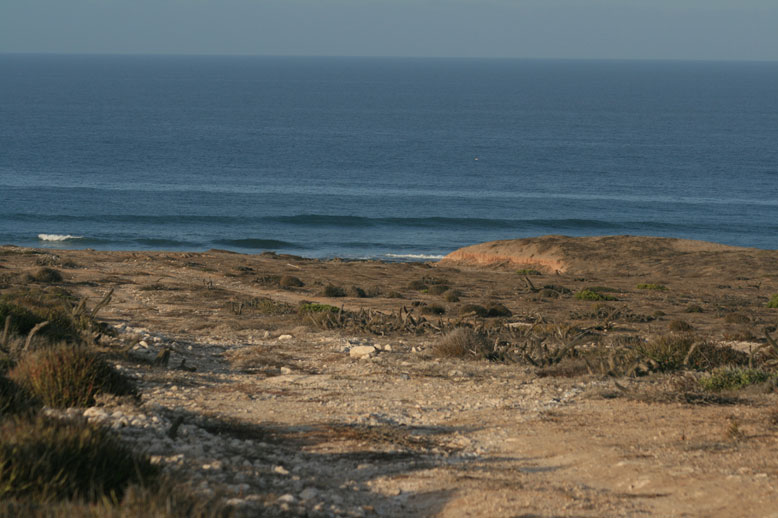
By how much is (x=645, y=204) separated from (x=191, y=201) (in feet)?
142

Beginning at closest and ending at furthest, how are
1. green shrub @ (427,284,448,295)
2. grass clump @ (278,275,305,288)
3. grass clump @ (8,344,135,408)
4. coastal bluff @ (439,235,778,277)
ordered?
grass clump @ (8,344,135,408), grass clump @ (278,275,305,288), green shrub @ (427,284,448,295), coastal bluff @ (439,235,778,277)

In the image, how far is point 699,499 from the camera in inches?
242

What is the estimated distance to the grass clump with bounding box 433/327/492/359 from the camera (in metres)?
13.5

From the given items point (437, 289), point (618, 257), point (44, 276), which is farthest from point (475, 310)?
point (618, 257)

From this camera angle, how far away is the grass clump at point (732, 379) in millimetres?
10422

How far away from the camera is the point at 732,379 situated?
10.6m

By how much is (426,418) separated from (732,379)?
180 inches

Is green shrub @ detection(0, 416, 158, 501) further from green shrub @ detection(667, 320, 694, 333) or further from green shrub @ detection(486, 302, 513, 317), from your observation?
green shrub @ detection(486, 302, 513, 317)

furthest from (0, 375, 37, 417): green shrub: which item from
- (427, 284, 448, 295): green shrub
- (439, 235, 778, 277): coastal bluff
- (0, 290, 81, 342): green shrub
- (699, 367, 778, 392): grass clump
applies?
(439, 235, 778, 277): coastal bluff

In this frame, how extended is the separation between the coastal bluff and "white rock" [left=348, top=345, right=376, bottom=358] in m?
26.2

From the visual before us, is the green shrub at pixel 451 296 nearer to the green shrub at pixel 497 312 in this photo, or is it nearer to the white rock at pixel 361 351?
the green shrub at pixel 497 312

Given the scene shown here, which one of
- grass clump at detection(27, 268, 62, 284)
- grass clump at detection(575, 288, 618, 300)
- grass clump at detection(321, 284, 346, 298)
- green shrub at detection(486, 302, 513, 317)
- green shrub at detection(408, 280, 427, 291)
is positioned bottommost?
green shrub at detection(408, 280, 427, 291)

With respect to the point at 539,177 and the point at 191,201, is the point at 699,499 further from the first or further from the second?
the point at 539,177

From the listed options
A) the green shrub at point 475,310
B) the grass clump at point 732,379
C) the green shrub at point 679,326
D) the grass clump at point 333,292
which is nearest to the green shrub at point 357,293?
the grass clump at point 333,292
